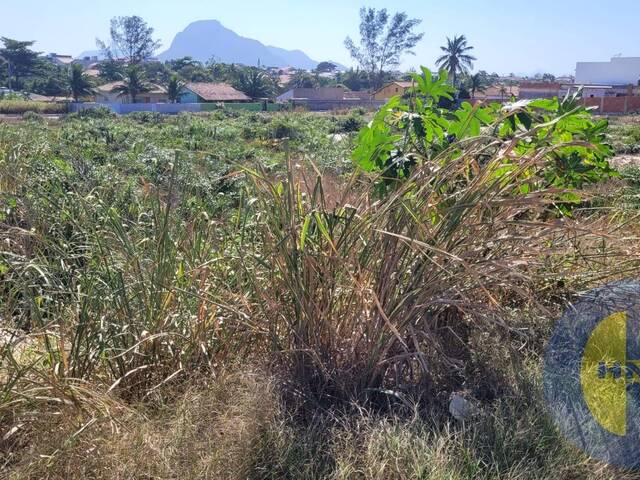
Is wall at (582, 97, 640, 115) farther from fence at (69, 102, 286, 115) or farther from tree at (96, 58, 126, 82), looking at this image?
tree at (96, 58, 126, 82)

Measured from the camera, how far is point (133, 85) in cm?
5828

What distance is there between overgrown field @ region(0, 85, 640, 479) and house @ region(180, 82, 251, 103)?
2331 inches

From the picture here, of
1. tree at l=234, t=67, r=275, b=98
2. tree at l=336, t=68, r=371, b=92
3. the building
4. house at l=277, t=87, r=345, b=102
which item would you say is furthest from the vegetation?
tree at l=336, t=68, r=371, b=92

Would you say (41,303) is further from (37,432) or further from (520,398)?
(520,398)

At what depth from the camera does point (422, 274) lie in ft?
8.00

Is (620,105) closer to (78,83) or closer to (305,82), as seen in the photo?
(305,82)

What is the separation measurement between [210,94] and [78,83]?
1199 cm

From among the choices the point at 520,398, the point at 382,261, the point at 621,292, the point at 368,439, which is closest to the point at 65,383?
the point at 368,439

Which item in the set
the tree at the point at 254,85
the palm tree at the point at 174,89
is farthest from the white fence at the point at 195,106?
the palm tree at the point at 174,89

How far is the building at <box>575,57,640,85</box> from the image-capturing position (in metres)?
71.1

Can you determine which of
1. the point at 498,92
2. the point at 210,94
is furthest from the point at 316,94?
the point at 498,92

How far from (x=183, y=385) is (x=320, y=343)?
0.59 m

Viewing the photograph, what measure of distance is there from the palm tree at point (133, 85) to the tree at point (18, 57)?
19741 millimetres

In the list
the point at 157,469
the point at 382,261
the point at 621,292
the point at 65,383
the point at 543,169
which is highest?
the point at 543,169
